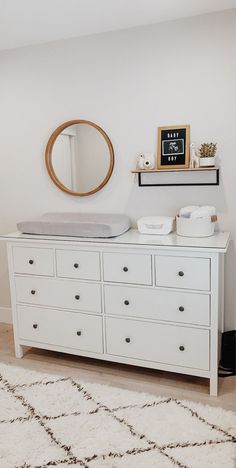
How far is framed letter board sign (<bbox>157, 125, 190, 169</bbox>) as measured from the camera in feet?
8.48

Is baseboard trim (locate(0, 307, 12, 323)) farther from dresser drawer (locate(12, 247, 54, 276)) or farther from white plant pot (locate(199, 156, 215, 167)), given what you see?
white plant pot (locate(199, 156, 215, 167))

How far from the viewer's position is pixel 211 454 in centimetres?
181

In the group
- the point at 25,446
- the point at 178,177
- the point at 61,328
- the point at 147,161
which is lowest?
the point at 25,446

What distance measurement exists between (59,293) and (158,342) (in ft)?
2.41

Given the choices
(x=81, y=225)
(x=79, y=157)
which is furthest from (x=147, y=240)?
(x=79, y=157)

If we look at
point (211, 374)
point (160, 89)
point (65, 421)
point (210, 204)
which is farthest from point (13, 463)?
point (160, 89)

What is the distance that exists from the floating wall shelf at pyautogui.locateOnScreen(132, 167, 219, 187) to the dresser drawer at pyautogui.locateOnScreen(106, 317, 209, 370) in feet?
3.13

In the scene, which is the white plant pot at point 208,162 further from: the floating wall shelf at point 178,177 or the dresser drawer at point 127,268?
the dresser drawer at point 127,268

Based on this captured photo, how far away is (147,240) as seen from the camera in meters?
2.40

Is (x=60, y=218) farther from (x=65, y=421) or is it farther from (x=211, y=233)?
(x=65, y=421)

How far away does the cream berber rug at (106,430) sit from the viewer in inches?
71.2

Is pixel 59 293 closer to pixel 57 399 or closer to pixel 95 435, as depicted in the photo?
pixel 57 399

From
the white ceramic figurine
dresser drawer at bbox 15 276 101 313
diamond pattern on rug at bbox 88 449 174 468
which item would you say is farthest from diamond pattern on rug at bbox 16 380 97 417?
the white ceramic figurine

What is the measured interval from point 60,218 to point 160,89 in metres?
1.13
